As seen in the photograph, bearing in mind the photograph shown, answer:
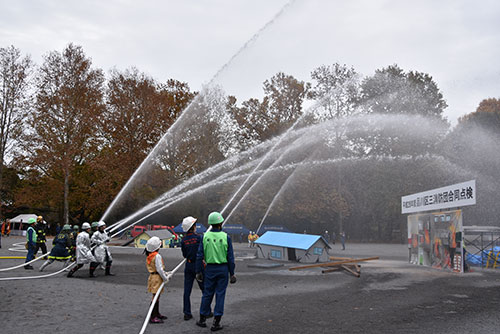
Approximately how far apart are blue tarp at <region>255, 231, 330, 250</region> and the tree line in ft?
30.8

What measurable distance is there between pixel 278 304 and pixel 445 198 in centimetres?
1111

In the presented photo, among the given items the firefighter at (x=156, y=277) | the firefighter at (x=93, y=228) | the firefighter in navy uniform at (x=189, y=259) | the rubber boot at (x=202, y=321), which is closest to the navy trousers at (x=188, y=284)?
→ the firefighter in navy uniform at (x=189, y=259)

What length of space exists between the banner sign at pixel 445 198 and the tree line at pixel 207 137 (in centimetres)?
1393

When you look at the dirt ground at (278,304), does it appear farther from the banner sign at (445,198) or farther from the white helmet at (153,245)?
the banner sign at (445,198)

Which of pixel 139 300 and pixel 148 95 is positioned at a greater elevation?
pixel 148 95

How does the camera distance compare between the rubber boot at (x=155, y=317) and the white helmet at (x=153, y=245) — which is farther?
the white helmet at (x=153, y=245)

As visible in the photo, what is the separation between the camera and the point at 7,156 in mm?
36688

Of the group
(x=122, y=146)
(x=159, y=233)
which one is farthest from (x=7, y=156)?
(x=159, y=233)

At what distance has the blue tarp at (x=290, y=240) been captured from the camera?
2037cm

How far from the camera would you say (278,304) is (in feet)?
31.8

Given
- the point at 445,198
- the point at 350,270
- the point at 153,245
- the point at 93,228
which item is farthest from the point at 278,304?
the point at 445,198

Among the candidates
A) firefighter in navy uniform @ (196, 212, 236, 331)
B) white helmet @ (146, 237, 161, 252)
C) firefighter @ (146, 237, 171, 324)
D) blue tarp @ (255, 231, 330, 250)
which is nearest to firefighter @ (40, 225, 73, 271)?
white helmet @ (146, 237, 161, 252)

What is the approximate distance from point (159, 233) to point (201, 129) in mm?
8967

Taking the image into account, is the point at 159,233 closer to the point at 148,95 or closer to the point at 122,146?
the point at 122,146
